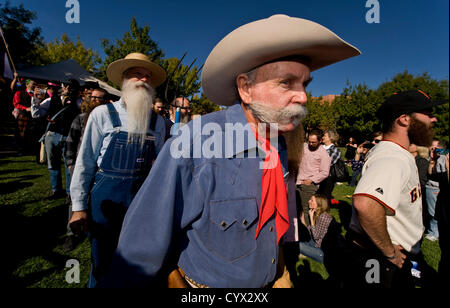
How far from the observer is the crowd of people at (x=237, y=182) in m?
1.02

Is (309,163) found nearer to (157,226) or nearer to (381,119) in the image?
(381,119)

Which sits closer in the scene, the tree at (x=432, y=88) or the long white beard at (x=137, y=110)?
the long white beard at (x=137, y=110)

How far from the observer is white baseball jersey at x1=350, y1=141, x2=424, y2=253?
1.63 meters

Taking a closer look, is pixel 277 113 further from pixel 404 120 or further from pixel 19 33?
pixel 19 33

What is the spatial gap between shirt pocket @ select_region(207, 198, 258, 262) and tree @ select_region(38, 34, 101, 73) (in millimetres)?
39521

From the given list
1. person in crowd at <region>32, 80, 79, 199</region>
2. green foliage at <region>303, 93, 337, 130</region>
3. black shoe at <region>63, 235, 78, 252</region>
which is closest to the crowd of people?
black shoe at <region>63, 235, 78, 252</region>

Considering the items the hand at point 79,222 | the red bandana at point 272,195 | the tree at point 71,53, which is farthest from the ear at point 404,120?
the tree at point 71,53

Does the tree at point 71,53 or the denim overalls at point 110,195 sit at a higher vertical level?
the tree at point 71,53

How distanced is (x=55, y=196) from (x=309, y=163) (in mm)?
6532

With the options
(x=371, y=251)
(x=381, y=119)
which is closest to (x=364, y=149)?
(x=381, y=119)

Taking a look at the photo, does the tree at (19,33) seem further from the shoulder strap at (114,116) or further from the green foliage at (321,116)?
the green foliage at (321,116)

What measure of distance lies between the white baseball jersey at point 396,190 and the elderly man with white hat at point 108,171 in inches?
93.0

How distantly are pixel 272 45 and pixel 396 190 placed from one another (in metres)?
1.57

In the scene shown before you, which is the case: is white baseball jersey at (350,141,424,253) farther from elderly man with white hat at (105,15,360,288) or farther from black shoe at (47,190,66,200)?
black shoe at (47,190,66,200)
